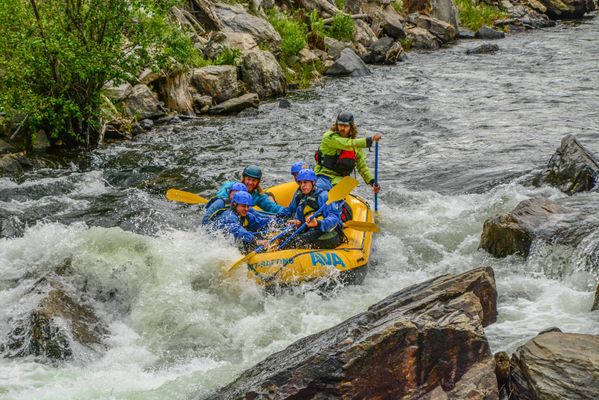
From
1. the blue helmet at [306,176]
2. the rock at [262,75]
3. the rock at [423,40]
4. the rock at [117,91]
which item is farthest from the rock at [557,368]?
the rock at [423,40]

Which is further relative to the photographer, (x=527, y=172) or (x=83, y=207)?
(x=527, y=172)

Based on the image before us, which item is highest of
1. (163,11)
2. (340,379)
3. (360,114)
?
(163,11)

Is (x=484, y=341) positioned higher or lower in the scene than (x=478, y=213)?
higher

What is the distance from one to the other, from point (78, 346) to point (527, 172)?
745 centimetres

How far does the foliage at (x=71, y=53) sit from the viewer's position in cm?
1100

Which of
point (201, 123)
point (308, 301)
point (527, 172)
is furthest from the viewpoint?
point (201, 123)

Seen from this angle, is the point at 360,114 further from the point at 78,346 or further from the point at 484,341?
the point at 484,341

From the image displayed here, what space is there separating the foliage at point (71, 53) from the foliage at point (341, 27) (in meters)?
12.3

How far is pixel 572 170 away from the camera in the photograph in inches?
376

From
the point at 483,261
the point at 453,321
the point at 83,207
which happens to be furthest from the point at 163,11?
the point at 453,321

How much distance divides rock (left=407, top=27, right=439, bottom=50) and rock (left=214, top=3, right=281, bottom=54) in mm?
8638

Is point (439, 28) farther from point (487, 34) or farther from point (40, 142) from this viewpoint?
point (40, 142)

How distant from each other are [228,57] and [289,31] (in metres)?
4.31

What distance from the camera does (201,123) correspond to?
14719 millimetres
